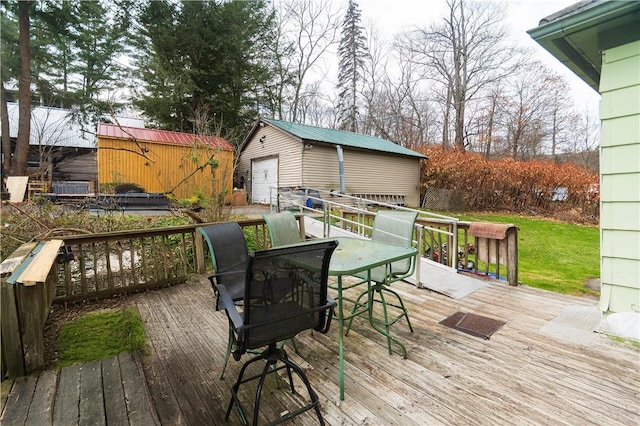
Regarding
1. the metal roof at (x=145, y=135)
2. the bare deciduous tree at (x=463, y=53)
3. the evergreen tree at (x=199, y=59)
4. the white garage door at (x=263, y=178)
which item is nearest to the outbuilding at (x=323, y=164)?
the white garage door at (x=263, y=178)

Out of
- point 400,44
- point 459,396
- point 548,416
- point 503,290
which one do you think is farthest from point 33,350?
point 400,44

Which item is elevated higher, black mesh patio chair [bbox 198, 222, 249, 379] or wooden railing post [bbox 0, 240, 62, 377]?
black mesh patio chair [bbox 198, 222, 249, 379]

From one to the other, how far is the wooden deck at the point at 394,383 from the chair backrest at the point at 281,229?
0.90 metres

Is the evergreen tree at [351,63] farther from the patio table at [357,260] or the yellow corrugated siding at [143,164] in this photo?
the patio table at [357,260]

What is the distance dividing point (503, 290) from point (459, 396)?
250 cm

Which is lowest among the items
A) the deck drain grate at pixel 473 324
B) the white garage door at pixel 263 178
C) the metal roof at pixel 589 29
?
the deck drain grate at pixel 473 324

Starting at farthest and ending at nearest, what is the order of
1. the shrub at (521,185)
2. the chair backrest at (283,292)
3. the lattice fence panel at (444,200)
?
the lattice fence panel at (444,200) → the shrub at (521,185) → the chair backrest at (283,292)

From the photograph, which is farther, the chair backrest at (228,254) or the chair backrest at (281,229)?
the chair backrest at (281,229)

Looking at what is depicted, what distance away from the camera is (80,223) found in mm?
4652

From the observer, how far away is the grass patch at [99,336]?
240 cm

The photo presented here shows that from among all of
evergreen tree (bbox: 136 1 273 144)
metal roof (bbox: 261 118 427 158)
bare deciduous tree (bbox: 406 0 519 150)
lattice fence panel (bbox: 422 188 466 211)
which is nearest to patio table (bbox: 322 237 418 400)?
metal roof (bbox: 261 118 427 158)

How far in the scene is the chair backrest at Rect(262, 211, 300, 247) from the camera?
2.84m

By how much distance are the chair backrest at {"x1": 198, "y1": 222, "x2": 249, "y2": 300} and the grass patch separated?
41.6 inches

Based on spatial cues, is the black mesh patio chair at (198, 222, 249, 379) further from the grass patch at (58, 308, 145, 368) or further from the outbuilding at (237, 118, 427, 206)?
the outbuilding at (237, 118, 427, 206)
